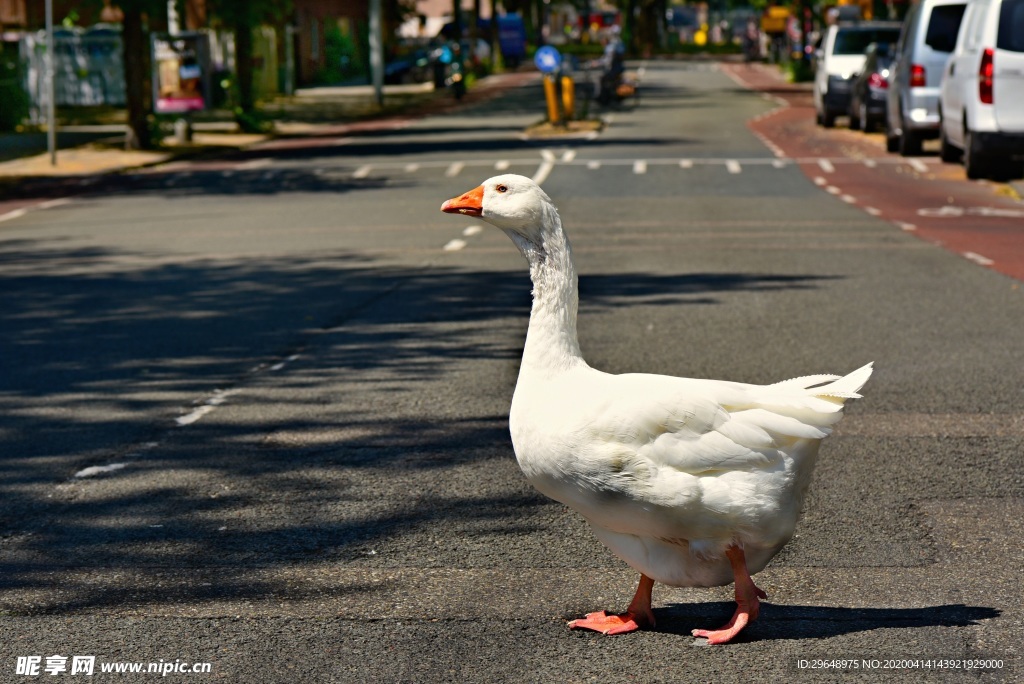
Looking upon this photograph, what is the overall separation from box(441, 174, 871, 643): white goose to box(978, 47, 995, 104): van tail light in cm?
1614

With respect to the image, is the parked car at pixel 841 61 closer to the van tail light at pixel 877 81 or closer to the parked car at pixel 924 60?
the van tail light at pixel 877 81

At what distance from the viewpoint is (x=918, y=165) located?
2464cm

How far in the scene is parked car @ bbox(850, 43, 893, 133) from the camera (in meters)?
29.5

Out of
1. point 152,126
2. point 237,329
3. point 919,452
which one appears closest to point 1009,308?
point 919,452

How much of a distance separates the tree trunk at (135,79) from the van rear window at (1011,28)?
55.1 ft

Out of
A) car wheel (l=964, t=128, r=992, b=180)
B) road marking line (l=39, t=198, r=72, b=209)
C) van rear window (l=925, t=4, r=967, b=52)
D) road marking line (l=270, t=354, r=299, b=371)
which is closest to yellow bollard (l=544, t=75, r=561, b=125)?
van rear window (l=925, t=4, r=967, b=52)

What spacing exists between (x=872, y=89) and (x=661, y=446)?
27464 millimetres

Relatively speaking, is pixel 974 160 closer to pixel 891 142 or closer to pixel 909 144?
pixel 909 144

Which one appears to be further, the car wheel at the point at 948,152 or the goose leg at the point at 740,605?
the car wheel at the point at 948,152

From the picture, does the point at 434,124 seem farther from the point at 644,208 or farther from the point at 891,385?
the point at 891,385

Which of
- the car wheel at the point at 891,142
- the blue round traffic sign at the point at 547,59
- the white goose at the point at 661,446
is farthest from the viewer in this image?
the blue round traffic sign at the point at 547,59

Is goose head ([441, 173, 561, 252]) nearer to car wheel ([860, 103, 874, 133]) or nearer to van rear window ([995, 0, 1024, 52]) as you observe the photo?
van rear window ([995, 0, 1024, 52])

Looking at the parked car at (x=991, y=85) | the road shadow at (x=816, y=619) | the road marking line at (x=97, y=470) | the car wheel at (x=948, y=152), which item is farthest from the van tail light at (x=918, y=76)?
the road shadow at (x=816, y=619)

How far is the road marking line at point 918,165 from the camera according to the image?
23828mm
